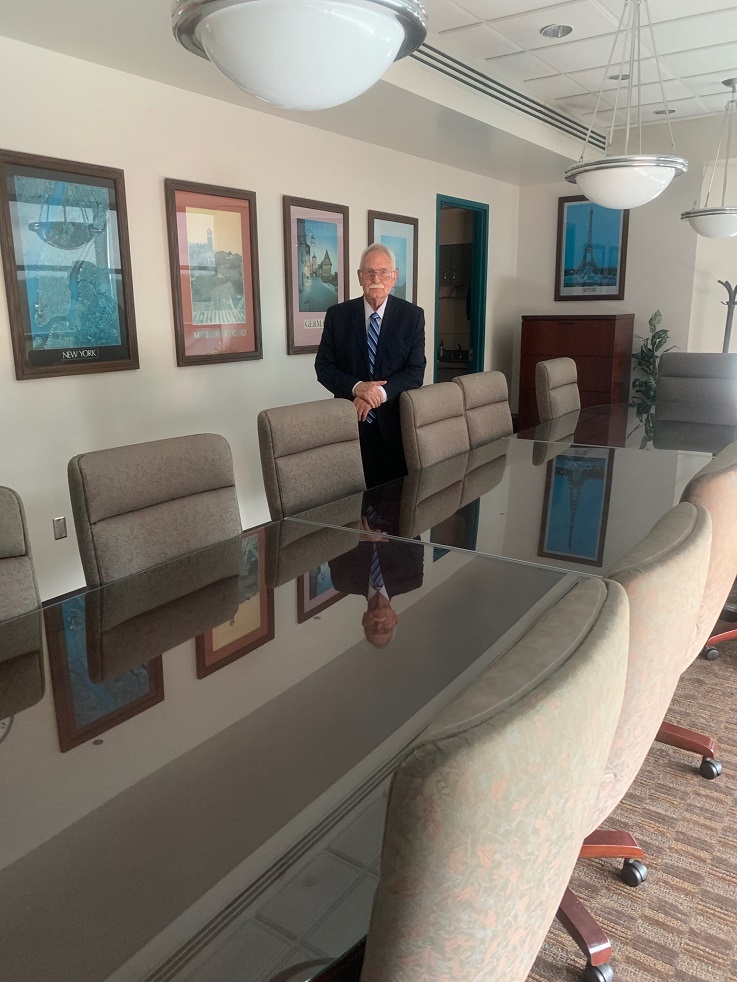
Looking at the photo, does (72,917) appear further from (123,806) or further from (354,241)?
(354,241)

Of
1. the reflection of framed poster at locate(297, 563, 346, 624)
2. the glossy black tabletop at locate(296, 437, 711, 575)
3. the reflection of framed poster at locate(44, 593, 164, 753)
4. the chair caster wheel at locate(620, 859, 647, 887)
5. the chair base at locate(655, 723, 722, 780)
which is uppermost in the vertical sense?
the glossy black tabletop at locate(296, 437, 711, 575)

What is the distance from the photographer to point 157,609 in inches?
61.1

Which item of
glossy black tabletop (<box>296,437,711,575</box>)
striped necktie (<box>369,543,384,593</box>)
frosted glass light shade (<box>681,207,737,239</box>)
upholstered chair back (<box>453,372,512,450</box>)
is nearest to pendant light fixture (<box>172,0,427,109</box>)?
striped necktie (<box>369,543,384,593</box>)

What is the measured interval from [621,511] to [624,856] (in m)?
0.95

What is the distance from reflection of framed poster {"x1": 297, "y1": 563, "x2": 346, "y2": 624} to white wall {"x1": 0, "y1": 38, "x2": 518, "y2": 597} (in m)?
1.99

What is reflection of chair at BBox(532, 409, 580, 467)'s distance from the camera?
2.99 meters

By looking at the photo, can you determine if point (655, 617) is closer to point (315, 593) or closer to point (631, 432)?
point (315, 593)

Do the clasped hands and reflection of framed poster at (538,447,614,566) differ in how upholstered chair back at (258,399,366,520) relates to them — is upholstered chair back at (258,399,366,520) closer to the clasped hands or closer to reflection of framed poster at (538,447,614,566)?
the clasped hands

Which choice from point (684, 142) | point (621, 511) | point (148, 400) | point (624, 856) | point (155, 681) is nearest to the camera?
point (155, 681)

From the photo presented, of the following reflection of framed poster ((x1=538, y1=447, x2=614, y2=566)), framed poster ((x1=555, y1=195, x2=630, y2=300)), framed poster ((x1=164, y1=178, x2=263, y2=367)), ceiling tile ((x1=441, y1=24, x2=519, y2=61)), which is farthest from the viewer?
framed poster ((x1=555, y1=195, x2=630, y2=300))

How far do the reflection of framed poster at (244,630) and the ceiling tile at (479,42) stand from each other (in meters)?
3.47

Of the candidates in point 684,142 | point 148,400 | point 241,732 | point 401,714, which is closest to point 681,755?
point 401,714

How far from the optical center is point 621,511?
2186 millimetres

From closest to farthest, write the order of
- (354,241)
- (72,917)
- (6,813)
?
(72,917) → (6,813) → (354,241)
